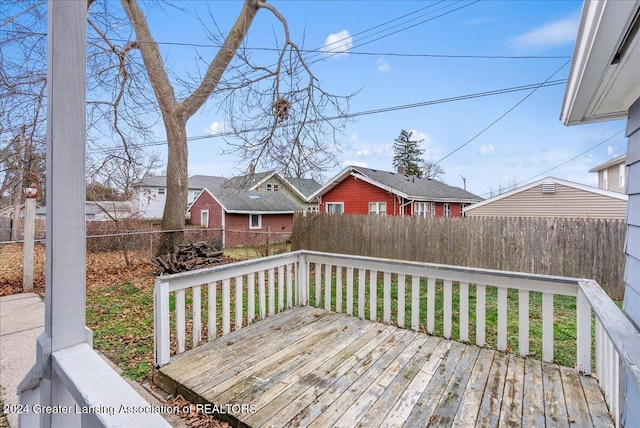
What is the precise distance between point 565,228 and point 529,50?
5172mm

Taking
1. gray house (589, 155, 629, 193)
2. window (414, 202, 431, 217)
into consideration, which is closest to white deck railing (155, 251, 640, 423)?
window (414, 202, 431, 217)

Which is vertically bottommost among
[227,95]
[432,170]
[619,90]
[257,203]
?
[619,90]

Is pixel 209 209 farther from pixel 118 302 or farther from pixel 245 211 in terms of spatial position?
pixel 118 302

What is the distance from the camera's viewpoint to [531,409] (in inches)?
75.4

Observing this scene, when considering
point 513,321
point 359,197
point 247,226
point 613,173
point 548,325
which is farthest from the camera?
point 247,226

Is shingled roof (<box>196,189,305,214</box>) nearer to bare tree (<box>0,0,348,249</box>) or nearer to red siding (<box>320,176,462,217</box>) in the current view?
red siding (<box>320,176,462,217</box>)

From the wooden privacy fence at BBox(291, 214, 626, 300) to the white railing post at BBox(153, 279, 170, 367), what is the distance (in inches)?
219

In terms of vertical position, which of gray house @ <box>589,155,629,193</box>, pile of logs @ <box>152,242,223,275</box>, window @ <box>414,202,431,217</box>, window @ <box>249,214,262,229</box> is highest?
gray house @ <box>589,155,629,193</box>

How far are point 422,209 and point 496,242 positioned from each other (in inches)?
266

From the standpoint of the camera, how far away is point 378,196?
12711mm

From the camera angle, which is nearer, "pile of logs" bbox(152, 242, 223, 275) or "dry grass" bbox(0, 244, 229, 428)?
"dry grass" bbox(0, 244, 229, 428)

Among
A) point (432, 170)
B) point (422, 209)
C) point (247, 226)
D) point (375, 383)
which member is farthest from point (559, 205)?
point (432, 170)

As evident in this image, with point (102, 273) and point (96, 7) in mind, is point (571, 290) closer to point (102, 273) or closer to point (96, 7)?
point (96, 7)

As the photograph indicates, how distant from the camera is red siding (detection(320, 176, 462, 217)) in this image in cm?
1242
